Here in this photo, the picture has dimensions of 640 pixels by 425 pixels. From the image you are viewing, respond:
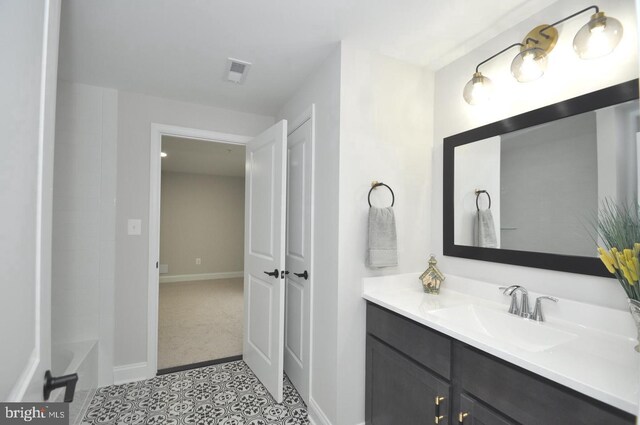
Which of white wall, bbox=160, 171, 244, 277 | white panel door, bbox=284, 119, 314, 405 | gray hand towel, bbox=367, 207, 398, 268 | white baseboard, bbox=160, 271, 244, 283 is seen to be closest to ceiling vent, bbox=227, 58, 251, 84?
white panel door, bbox=284, 119, 314, 405

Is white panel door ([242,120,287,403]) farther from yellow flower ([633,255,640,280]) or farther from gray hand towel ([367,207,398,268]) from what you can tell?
yellow flower ([633,255,640,280])

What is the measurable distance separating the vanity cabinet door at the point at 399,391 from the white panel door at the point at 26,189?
1.31 m

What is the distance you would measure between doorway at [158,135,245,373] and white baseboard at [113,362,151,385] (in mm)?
1362

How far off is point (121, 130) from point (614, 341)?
3.22 m

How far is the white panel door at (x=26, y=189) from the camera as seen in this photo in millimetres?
481

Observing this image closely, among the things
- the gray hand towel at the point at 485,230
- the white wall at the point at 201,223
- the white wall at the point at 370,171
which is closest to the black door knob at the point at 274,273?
the white wall at the point at 370,171

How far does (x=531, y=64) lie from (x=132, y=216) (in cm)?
282

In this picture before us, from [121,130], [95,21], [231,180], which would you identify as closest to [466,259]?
[95,21]

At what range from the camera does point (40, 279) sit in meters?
0.66

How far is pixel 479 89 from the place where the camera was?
160 centimetres

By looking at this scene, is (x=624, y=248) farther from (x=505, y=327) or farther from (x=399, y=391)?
(x=399, y=391)

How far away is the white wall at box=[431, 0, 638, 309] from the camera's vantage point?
46.1 inches

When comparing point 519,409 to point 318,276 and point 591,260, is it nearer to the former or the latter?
point 591,260

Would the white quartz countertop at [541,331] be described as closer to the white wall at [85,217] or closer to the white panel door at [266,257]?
the white panel door at [266,257]
